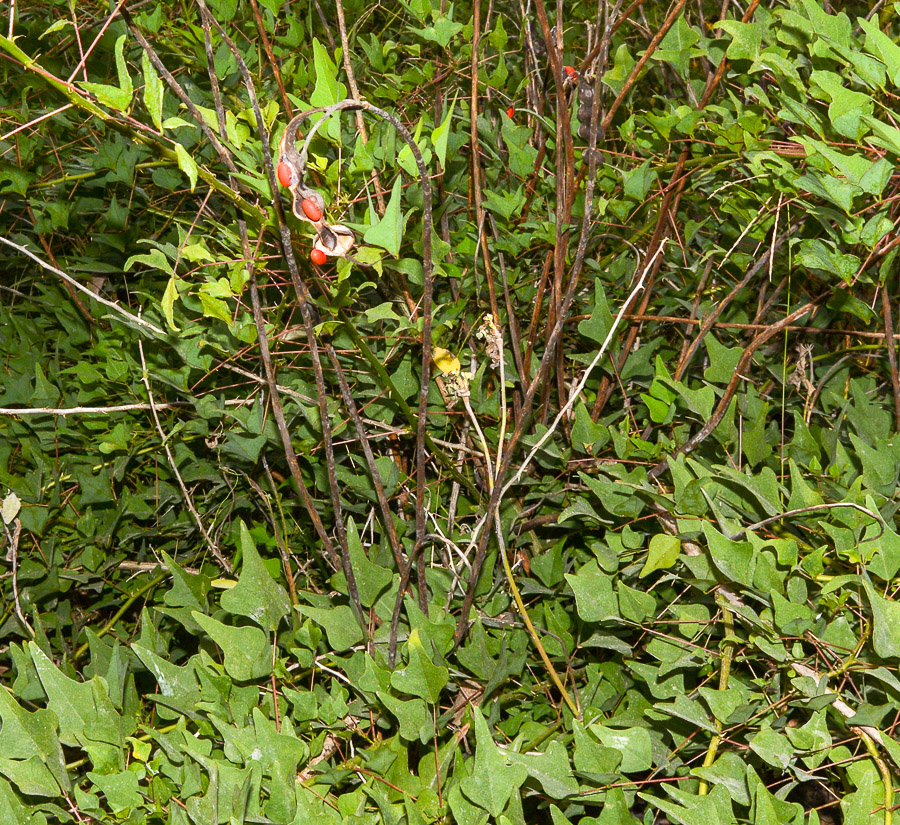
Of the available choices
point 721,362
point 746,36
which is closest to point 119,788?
point 721,362

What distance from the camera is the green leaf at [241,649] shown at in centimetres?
62

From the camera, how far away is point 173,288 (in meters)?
0.61

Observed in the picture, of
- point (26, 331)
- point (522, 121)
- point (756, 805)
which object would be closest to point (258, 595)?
point (756, 805)

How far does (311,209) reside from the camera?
0.47m

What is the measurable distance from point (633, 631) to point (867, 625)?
0.23m

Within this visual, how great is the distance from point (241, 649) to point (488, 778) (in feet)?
0.72

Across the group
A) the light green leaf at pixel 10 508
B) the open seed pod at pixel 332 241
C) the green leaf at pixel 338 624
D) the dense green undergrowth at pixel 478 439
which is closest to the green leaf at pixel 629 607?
the dense green undergrowth at pixel 478 439

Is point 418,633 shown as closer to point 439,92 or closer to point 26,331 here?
point 439,92

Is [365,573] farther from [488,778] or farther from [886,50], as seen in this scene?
[886,50]

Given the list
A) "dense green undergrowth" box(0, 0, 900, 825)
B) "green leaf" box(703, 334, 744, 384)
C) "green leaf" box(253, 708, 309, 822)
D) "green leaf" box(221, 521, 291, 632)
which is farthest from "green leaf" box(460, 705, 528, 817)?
"green leaf" box(703, 334, 744, 384)

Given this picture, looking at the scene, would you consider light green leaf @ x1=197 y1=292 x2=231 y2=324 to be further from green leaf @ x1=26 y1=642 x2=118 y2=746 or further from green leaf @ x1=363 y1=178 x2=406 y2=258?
green leaf @ x1=26 y1=642 x2=118 y2=746

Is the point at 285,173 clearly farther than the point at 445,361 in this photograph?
No

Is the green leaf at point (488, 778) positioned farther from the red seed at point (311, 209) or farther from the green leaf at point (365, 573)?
the red seed at point (311, 209)

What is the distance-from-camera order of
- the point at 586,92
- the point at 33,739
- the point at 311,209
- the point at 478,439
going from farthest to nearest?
the point at 478,439 < the point at 586,92 < the point at 33,739 < the point at 311,209
